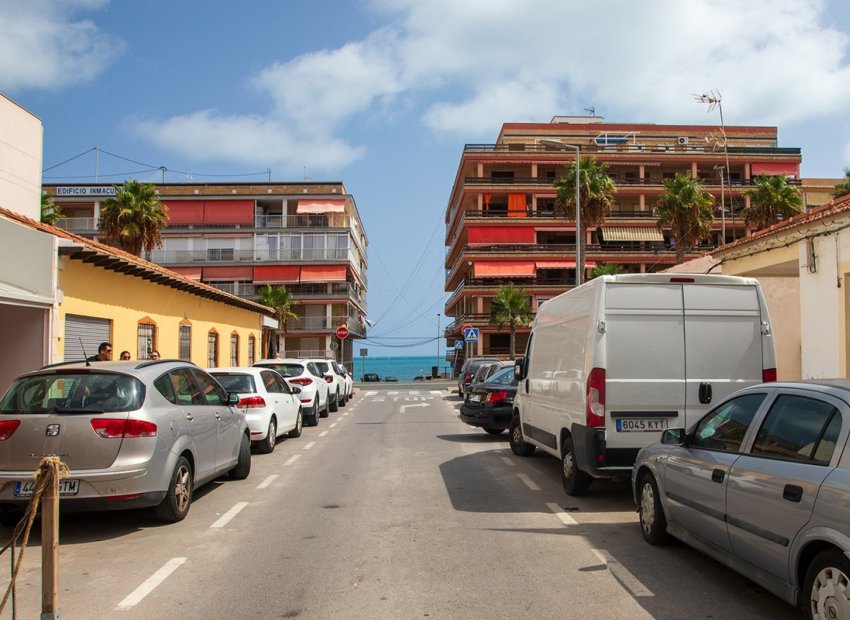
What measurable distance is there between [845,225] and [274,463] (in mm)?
10822

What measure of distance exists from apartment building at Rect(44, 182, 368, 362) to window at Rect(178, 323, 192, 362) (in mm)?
41366

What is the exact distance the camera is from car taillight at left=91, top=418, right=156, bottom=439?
265 inches

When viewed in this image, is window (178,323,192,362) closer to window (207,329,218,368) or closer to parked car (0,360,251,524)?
window (207,329,218,368)

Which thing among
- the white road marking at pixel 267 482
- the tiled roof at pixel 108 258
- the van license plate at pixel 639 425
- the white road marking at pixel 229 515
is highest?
the tiled roof at pixel 108 258

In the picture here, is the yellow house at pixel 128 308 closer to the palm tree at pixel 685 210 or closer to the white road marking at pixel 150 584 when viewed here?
the white road marking at pixel 150 584

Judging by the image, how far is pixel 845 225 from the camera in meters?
12.8

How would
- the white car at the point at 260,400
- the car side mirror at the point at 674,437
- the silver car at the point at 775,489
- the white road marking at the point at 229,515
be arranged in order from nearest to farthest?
1. the silver car at the point at 775,489
2. the car side mirror at the point at 674,437
3. the white road marking at the point at 229,515
4. the white car at the point at 260,400

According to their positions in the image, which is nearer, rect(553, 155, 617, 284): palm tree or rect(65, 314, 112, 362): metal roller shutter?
rect(65, 314, 112, 362): metal roller shutter

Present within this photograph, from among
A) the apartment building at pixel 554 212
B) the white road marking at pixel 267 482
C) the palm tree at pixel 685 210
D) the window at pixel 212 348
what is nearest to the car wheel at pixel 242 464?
the white road marking at pixel 267 482

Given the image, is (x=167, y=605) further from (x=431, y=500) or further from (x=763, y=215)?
(x=763, y=215)

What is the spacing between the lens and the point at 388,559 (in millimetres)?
5902

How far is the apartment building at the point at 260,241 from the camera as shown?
210 feet

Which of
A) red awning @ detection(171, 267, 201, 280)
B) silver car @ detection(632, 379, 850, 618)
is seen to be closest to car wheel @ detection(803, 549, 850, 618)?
silver car @ detection(632, 379, 850, 618)

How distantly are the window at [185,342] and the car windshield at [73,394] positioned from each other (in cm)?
→ 1441
